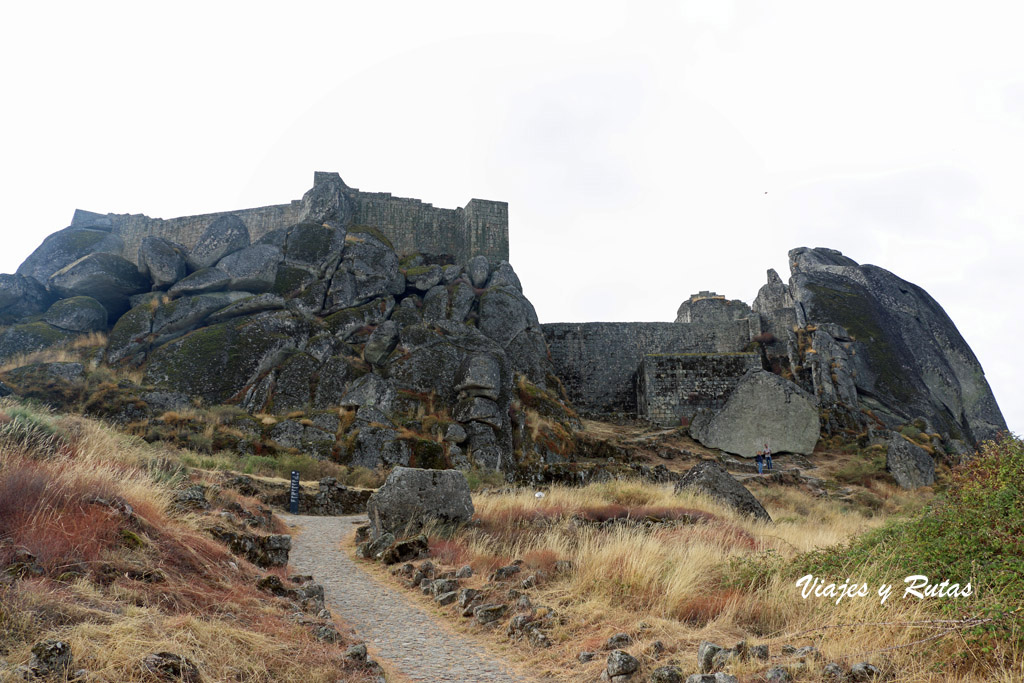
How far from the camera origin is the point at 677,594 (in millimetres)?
6215

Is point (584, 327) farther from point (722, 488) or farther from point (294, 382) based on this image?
point (722, 488)

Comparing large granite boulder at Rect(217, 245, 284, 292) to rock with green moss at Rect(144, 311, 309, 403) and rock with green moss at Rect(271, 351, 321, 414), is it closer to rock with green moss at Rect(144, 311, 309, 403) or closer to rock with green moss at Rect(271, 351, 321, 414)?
rock with green moss at Rect(144, 311, 309, 403)

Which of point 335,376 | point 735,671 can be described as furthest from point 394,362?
point 735,671

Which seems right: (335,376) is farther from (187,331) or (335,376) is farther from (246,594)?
(246,594)

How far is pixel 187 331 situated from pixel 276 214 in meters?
7.96


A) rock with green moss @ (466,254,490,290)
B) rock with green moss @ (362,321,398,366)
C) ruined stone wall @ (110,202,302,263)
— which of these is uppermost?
ruined stone wall @ (110,202,302,263)

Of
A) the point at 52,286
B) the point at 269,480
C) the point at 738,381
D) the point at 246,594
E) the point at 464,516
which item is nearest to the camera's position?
the point at 246,594

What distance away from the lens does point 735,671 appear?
4.37m

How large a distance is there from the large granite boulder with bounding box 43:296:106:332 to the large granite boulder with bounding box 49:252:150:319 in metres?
0.61

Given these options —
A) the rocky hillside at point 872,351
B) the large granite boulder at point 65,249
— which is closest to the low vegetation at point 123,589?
the large granite boulder at point 65,249

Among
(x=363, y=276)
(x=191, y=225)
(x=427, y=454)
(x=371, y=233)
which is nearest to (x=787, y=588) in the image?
(x=427, y=454)

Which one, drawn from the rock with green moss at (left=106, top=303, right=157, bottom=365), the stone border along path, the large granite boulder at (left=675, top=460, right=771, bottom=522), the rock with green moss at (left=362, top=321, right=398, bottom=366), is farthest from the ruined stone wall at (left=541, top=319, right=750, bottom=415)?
the stone border along path

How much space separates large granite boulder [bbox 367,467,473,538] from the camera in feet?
34.9

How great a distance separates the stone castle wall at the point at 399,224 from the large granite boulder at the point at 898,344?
16.0m
